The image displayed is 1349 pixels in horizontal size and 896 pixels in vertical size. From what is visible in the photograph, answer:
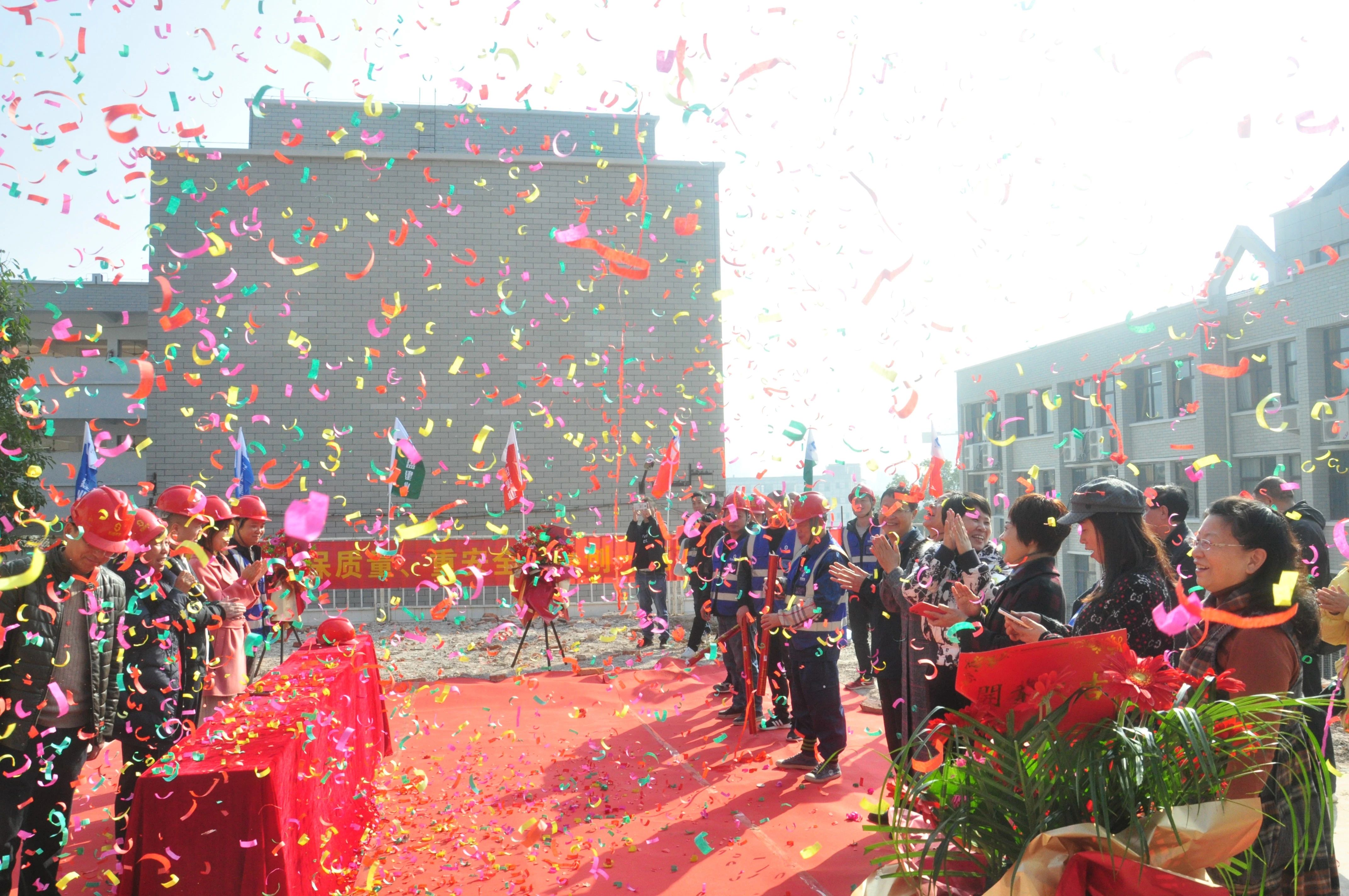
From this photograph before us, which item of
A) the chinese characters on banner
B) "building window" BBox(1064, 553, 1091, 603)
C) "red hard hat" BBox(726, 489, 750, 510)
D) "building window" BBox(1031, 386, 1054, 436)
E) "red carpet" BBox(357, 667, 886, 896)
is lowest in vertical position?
"building window" BBox(1064, 553, 1091, 603)

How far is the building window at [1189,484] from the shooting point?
78.2 feet

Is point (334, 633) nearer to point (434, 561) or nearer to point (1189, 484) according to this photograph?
point (434, 561)

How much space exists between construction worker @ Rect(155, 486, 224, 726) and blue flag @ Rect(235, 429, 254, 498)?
23.3 feet

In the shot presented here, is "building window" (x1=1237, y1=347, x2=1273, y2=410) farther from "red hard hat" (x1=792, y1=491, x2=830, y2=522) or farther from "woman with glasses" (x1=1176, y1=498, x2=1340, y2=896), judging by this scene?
"woman with glasses" (x1=1176, y1=498, x2=1340, y2=896)

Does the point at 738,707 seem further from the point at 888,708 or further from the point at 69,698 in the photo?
the point at 69,698

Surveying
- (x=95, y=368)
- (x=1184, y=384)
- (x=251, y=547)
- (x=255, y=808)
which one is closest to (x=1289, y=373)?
(x=1184, y=384)

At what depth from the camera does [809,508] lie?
5.62 m

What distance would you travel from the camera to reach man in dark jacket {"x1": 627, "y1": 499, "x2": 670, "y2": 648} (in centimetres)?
1031

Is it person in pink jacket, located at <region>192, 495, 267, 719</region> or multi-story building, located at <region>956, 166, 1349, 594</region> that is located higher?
multi-story building, located at <region>956, 166, 1349, 594</region>

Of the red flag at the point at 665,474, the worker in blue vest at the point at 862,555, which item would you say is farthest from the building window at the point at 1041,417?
the worker in blue vest at the point at 862,555

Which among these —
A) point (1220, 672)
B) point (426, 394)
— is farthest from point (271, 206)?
point (1220, 672)

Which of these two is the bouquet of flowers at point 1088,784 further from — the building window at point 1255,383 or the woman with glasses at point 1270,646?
the building window at point 1255,383

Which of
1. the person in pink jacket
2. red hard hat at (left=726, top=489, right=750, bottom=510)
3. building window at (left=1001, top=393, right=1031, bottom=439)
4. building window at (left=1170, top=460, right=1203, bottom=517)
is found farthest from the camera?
building window at (left=1001, top=393, right=1031, bottom=439)

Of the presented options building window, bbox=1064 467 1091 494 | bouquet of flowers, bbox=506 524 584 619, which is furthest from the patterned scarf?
building window, bbox=1064 467 1091 494
